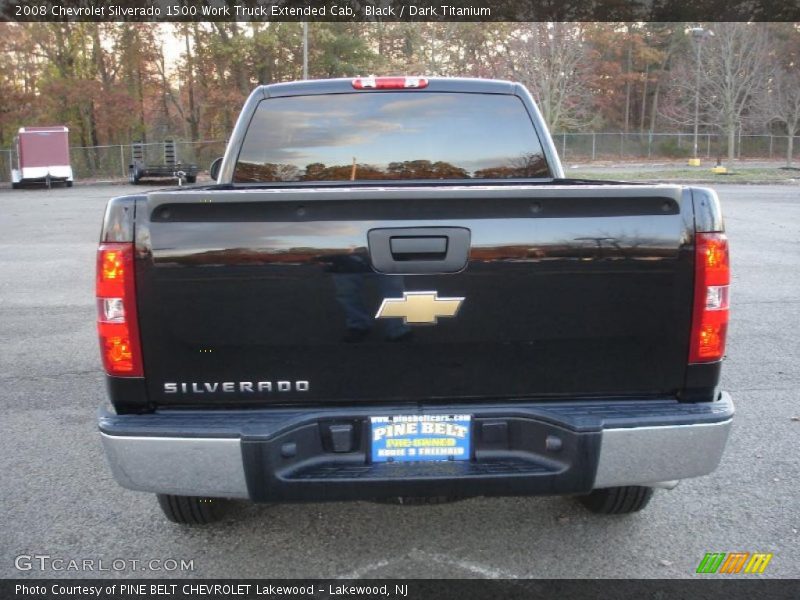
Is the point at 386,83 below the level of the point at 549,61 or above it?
below

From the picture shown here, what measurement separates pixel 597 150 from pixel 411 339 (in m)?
51.4

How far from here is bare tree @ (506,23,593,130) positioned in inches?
1532

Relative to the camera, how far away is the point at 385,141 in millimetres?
4055

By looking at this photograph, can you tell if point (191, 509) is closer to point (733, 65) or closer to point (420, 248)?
point (420, 248)

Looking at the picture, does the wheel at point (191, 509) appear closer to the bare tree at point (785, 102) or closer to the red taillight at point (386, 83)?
the red taillight at point (386, 83)

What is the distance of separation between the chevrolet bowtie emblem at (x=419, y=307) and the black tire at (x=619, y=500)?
1.31m

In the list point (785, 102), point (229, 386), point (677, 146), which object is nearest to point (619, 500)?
point (229, 386)

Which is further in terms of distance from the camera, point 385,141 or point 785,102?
point 785,102

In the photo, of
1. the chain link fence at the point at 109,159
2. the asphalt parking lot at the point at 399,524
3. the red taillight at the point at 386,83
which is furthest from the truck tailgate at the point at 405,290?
the chain link fence at the point at 109,159

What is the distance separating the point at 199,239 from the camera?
2.40m

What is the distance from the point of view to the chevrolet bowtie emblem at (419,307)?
243 cm

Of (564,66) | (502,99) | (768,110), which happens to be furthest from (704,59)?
(502,99)

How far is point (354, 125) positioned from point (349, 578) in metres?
2.47
